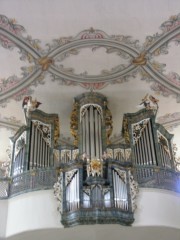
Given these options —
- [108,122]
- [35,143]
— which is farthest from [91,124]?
[35,143]

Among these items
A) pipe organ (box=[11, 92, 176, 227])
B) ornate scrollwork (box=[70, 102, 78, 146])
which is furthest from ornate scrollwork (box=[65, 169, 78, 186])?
ornate scrollwork (box=[70, 102, 78, 146])

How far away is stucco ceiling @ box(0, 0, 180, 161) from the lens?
10.2 meters

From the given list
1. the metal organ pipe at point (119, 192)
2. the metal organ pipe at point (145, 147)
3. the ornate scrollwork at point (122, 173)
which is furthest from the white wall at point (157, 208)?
the metal organ pipe at point (145, 147)

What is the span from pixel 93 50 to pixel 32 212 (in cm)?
479

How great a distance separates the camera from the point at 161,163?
1060 cm

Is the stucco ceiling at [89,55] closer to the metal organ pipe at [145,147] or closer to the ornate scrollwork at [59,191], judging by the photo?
the metal organ pipe at [145,147]

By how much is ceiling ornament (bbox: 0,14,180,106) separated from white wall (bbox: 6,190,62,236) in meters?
3.81

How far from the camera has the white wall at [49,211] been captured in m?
9.25

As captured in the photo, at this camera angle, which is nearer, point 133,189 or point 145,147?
point 133,189

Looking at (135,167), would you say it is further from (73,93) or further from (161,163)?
(73,93)

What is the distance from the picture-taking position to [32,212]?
943 centimetres

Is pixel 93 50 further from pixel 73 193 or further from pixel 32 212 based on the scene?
pixel 32 212

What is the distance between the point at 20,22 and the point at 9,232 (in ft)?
17.2

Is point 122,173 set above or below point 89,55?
below
